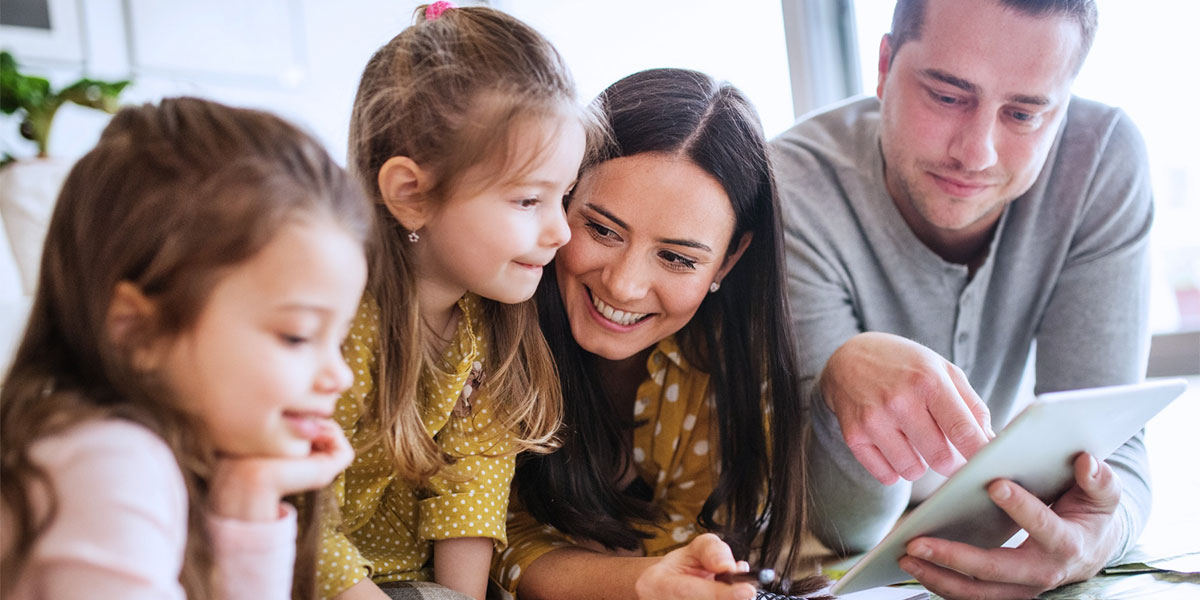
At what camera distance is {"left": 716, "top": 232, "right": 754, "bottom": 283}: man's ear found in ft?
4.27

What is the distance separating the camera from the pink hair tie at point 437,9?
1.13m

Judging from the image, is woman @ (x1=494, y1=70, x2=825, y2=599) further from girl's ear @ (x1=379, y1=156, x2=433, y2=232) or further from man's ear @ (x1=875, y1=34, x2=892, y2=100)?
man's ear @ (x1=875, y1=34, x2=892, y2=100)

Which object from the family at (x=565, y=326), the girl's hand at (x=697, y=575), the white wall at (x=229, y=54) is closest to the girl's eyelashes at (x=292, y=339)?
the family at (x=565, y=326)

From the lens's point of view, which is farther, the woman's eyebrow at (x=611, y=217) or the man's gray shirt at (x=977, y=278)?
the man's gray shirt at (x=977, y=278)

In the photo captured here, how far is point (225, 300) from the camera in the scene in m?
0.70

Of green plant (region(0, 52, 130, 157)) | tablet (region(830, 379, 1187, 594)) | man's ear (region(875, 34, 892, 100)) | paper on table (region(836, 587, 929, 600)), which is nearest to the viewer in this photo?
tablet (region(830, 379, 1187, 594))

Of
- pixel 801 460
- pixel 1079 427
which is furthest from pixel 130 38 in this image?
pixel 1079 427

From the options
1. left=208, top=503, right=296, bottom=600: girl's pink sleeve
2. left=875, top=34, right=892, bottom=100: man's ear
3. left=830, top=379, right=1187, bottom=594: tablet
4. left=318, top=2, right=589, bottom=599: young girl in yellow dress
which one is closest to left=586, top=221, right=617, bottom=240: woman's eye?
left=318, top=2, right=589, bottom=599: young girl in yellow dress

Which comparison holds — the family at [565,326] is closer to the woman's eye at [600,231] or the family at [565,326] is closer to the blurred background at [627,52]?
the woman's eye at [600,231]

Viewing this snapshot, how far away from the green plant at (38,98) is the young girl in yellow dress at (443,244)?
1297 millimetres

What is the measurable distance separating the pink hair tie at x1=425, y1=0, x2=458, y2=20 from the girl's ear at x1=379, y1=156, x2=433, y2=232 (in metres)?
0.20

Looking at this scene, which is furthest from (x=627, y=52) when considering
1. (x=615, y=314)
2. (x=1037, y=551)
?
(x=1037, y=551)

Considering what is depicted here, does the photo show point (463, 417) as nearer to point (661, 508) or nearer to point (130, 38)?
point (661, 508)

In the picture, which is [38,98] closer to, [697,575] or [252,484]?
[252,484]
